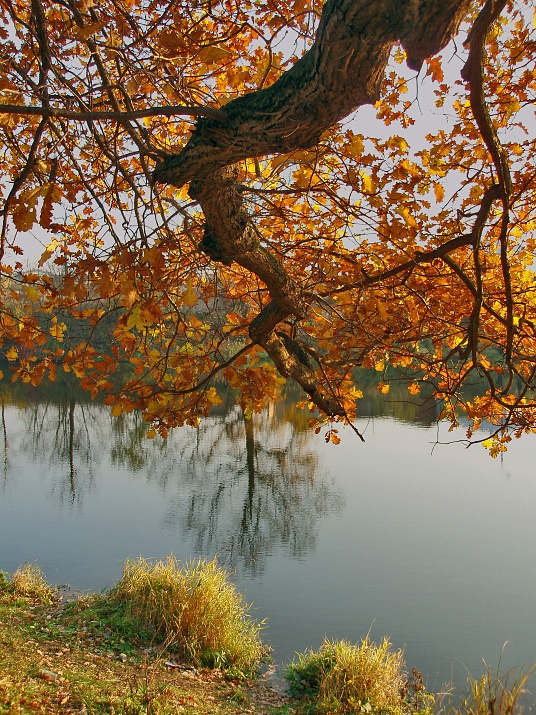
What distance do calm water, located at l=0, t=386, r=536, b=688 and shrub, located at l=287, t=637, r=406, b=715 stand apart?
0.80 metres

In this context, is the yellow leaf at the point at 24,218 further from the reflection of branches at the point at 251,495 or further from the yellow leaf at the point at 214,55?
the reflection of branches at the point at 251,495

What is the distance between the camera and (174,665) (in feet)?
15.4

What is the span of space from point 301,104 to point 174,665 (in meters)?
4.32

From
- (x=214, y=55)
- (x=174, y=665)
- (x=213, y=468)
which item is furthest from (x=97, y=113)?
(x=213, y=468)

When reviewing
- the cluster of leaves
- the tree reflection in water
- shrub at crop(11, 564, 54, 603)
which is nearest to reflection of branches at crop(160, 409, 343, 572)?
the tree reflection in water

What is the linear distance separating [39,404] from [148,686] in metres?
16.8

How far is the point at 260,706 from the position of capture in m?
4.38

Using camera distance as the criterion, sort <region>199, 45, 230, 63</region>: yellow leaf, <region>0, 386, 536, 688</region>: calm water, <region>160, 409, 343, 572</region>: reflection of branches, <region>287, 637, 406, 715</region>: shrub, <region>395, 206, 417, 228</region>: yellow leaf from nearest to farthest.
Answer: <region>199, 45, 230, 63</region>: yellow leaf < <region>395, 206, 417, 228</region>: yellow leaf < <region>287, 637, 406, 715</region>: shrub < <region>0, 386, 536, 688</region>: calm water < <region>160, 409, 343, 572</region>: reflection of branches

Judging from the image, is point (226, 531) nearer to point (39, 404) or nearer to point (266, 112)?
point (266, 112)

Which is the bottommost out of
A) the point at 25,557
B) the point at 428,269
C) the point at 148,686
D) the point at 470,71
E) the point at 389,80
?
the point at 25,557

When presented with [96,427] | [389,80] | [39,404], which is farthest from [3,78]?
[39,404]

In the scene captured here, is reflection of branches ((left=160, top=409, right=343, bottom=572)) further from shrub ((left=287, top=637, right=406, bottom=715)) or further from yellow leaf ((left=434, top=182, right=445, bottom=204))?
yellow leaf ((left=434, top=182, right=445, bottom=204))

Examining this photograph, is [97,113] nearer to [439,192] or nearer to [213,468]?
[439,192]

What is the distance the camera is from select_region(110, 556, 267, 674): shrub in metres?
4.98
